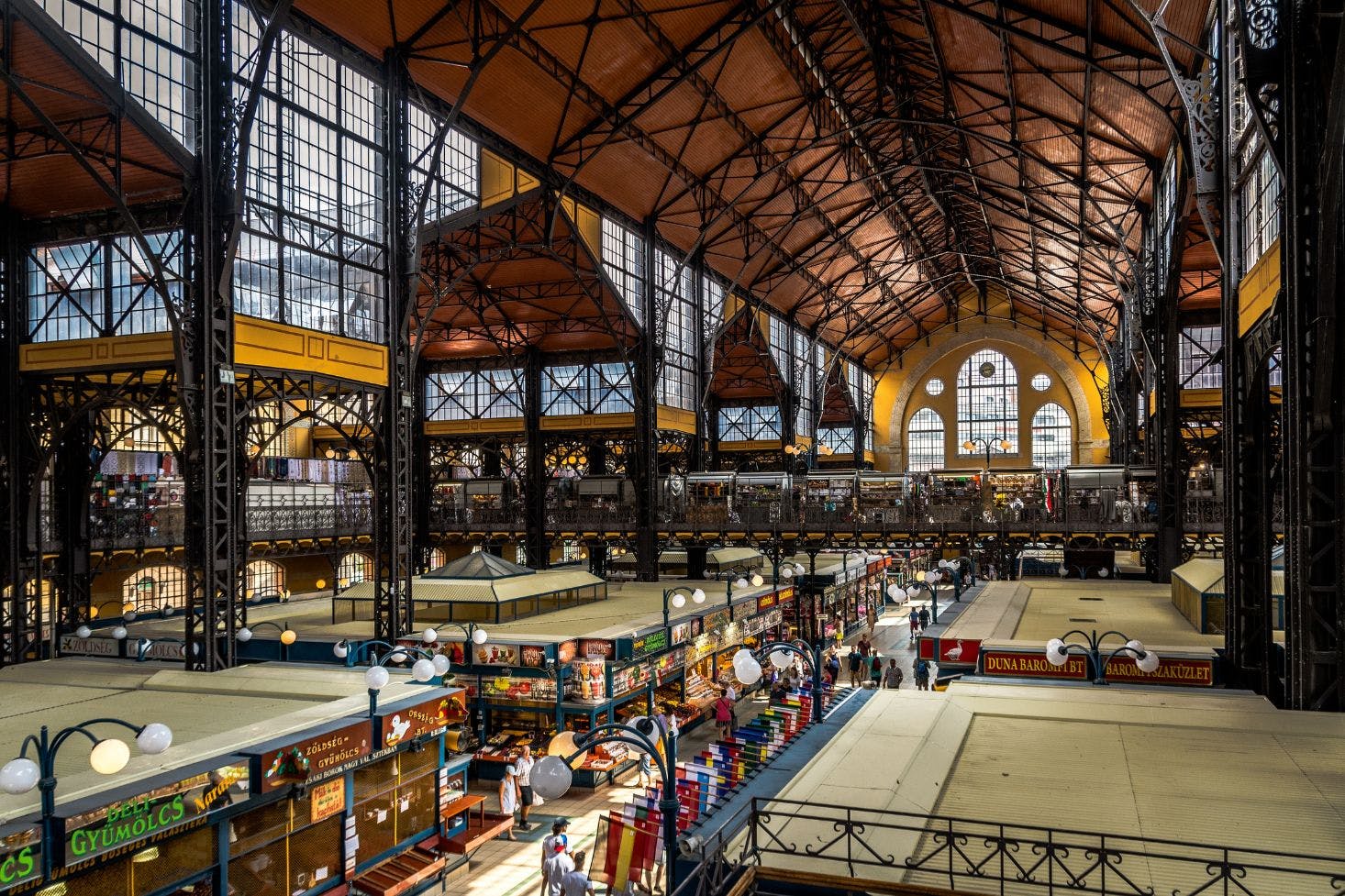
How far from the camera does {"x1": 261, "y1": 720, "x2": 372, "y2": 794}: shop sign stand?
39.8 ft

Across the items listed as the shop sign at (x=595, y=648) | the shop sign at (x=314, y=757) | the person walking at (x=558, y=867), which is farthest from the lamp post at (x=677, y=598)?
the person walking at (x=558, y=867)

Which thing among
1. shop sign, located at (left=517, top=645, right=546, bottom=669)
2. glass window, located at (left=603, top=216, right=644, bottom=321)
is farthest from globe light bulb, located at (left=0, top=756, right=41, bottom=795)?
glass window, located at (left=603, top=216, right=644, bottom=321)

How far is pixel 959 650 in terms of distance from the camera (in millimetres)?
19969

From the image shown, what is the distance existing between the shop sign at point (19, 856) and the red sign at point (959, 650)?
16.1 m

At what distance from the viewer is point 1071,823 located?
897 cm

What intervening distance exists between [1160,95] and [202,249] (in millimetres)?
24332

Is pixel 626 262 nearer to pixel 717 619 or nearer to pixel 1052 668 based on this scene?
pixel 717 619

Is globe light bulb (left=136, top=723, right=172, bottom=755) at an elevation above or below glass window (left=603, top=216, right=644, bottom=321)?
below

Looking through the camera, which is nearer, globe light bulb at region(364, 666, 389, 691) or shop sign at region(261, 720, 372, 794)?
shop sign at region(261, 720, 372, 794)

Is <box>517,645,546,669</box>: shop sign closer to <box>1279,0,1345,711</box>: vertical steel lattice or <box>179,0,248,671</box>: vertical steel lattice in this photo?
<box>179,0,248,671</box>: vertical steel lattice

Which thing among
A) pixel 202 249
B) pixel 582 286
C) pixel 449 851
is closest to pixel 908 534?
pixel 582 286

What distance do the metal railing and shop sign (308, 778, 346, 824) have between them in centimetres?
705

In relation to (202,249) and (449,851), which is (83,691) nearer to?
(449,851)

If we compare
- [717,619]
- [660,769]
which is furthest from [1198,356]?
[660,769]
